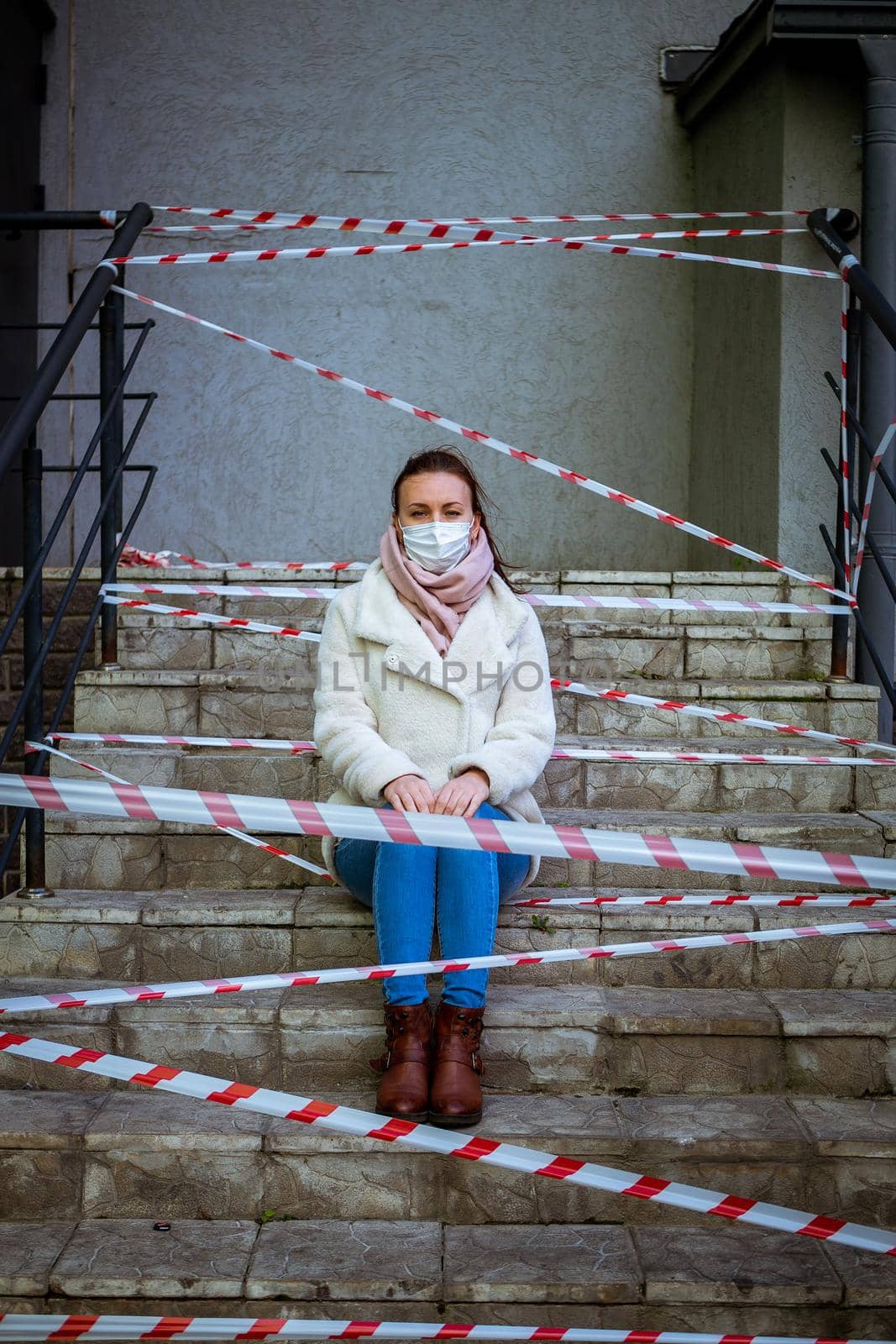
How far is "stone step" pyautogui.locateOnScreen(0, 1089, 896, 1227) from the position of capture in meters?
2.20

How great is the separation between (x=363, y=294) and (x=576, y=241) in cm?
268

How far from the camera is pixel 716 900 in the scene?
2.31m

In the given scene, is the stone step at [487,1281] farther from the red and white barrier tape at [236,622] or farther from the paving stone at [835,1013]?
the red and white barrier tape at [236,622]

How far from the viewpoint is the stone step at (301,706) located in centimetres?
343

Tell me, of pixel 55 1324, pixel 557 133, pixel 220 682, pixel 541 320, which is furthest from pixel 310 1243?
pixel 557 133

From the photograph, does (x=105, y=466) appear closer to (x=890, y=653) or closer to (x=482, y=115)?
(x=890, y=653)

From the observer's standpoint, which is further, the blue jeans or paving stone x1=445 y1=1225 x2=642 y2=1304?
the blue jeans

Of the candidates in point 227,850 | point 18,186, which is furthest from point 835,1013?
point 18,186

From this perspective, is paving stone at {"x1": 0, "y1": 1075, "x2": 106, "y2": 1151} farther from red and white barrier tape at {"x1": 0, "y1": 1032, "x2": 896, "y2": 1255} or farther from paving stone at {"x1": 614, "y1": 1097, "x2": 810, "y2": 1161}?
paving stone at {"x1": 614, "y1": 1097, "x2": 810, "y2": 1161}

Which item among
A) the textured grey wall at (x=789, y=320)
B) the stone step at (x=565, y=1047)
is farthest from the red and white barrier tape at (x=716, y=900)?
the textured grey wall at (x=789, y=320)

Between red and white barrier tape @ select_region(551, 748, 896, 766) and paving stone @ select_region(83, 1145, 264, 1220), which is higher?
red and white barrier tape @ select_region(551, 748, 896, 766)

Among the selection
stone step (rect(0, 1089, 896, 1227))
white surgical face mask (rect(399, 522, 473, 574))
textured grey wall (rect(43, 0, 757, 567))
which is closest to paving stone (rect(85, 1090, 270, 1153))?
stone step (rect(0, 1089, 896, 1227))

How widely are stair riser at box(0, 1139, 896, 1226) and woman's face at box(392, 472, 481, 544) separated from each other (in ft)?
4.23

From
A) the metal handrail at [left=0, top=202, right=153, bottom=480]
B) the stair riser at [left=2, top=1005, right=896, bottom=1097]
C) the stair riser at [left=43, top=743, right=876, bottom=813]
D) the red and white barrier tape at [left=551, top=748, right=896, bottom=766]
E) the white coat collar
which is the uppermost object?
the metal handrail at [left=0, top=202, right=153, bottom=480]
